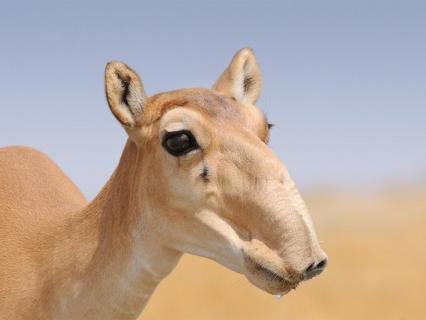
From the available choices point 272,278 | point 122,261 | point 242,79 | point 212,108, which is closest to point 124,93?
point 212,108

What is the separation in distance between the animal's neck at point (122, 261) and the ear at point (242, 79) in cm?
133

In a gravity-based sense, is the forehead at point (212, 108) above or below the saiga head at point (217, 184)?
above

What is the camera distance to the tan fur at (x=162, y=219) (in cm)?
563

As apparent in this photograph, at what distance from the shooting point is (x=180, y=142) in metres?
6.25

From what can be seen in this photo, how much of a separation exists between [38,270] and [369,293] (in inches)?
661

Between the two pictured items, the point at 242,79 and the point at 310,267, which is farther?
the point at 242,79

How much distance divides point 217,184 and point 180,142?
57 cm

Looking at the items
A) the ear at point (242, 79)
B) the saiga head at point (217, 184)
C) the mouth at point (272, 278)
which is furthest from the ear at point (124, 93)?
the mouth at point (272, 278)

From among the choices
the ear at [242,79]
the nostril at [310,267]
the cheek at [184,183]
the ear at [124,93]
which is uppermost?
the ear at [242,79]

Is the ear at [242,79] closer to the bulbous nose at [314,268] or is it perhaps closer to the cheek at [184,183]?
the cheek at [184,183]

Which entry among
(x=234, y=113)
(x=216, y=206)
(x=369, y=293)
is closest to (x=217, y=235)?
(x=216, y=206)

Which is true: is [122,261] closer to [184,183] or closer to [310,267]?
[184,183]

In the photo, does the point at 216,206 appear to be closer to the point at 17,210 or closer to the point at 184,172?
the point at 184,172

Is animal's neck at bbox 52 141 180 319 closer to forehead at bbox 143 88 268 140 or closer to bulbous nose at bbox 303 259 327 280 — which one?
forehead at bbox 143 88 268 140
